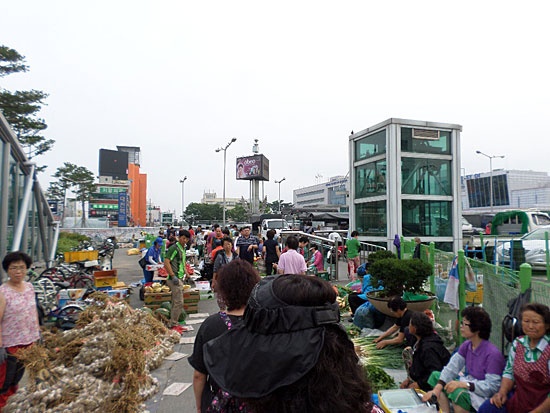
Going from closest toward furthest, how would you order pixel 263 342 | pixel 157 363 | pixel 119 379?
pixel 263 342, pixel 119 379, pixel 157 363

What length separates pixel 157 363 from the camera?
200 inches

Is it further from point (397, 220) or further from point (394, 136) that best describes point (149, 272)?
point (394, 136)

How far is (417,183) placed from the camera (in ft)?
46.6

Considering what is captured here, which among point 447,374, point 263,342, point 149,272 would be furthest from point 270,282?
point 149,272

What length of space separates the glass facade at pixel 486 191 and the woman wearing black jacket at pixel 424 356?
274 ft

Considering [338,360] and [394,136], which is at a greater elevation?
[394,136]

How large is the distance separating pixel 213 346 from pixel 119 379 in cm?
379

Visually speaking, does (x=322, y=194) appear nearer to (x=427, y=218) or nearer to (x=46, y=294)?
(x=427, y=218)

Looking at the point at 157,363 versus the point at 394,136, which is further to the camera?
the point at 394,136

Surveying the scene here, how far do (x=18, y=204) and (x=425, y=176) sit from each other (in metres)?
13.7

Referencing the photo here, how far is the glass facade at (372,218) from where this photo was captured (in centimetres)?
1437

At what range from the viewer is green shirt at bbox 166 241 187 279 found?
22.7ft

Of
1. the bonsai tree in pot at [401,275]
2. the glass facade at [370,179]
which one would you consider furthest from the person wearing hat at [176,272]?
the glass facade at [370,179]

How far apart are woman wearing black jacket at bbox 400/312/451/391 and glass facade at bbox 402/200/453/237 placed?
33.9 ft
